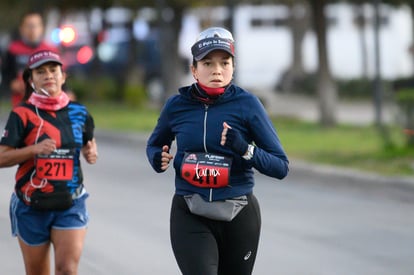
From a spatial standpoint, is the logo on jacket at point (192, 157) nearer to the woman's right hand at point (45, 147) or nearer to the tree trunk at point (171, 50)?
the woman's right hand at point (45, 147)

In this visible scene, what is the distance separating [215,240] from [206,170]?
13.7 inches

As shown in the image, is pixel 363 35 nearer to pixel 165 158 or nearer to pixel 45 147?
pixel 45 147

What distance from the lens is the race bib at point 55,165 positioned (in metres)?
6.26

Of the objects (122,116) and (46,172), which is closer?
(46,172)

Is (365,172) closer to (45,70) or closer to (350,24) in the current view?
(45,70)

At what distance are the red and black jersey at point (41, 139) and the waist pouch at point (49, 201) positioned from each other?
1.3 inches

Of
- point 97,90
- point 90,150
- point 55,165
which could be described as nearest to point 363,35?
point 97,90

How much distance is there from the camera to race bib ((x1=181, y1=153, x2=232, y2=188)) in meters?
5.34

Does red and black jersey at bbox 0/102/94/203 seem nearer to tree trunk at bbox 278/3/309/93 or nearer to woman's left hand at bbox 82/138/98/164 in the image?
woman's left hand at bbox 82/138/98/164

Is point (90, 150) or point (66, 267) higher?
point (90, 150)

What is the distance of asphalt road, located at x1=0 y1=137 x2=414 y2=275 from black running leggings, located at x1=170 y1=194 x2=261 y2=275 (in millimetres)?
3265

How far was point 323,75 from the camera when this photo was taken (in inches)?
971

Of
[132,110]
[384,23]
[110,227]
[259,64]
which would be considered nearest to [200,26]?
[259,64]

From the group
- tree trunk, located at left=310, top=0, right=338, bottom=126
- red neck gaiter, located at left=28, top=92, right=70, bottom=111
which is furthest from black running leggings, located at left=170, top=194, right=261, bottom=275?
tree trunk, located at left=310, top=0, right=338, bottom=126
